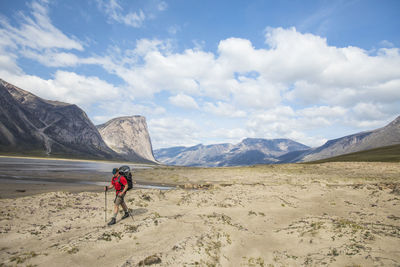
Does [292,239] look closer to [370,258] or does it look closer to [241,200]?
[370,258]

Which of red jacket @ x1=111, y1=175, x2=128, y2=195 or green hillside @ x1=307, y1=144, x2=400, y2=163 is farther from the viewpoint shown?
green hillside @ x1=307, y1=144, x2=400, y2=163

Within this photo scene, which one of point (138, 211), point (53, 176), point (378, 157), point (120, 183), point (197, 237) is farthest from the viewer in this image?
point (378, 157)

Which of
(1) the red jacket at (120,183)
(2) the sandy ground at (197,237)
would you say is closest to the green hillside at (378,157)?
(2) the sandy ground at (197,237)

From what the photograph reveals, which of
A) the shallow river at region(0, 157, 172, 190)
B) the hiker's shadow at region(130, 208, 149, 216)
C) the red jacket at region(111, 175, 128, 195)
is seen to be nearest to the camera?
the red jacket at region(111, 175, 128, 195)

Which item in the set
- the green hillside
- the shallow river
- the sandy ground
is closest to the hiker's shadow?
the sandy ground

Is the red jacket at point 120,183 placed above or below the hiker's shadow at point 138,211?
above

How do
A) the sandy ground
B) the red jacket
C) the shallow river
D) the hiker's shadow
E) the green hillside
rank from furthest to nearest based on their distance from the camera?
1. the green hillside
2. the shallow river
3. the hiker's shadow
4. the red jacket
5. the sandy ground

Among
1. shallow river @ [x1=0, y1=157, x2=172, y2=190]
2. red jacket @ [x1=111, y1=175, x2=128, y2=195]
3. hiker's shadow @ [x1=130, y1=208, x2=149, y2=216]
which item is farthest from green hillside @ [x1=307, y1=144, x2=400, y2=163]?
red jacket @ [x1=111, y1=175, x2=128, y2=195]

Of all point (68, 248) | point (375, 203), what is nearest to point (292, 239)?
point (68, 248)

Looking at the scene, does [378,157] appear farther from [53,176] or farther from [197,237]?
[53,176]

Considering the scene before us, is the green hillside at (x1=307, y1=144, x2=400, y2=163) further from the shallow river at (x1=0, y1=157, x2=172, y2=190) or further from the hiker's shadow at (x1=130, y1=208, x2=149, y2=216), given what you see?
the hiker's shadow at (x1=130, y1=208, x2=149, y2=216)

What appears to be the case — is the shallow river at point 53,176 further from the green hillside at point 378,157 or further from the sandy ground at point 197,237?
the green hillside at point 378,157

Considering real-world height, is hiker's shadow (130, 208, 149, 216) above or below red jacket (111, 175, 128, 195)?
below

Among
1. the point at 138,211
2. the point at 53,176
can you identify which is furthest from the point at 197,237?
the point at 53,176
